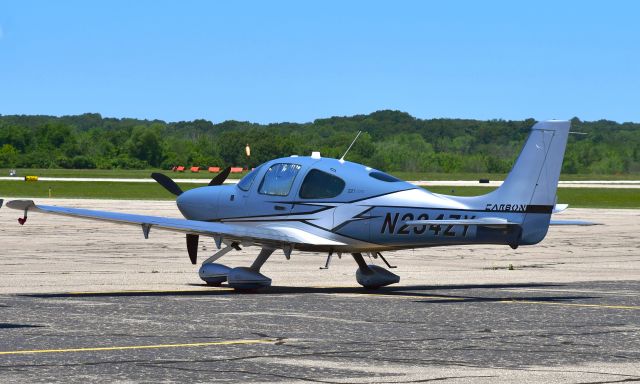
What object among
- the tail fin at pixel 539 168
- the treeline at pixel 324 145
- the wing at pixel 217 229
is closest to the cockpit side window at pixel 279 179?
the wing at pixel 217 229

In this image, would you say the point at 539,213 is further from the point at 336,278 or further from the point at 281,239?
the point at 336,278

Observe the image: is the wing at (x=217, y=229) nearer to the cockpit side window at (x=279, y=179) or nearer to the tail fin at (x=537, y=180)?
the cockpit side window at (x=279, y=179)

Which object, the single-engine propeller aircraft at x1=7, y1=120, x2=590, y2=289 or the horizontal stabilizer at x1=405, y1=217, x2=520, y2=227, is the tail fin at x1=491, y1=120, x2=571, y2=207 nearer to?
the single-engine propeller aircraft at x1=7, y1=120, x2=590, y2=289

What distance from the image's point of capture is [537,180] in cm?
2028

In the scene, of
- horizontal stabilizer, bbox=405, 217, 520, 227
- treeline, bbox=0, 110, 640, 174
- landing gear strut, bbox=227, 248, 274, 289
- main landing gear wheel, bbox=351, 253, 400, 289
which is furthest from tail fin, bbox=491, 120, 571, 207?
treeline, bbox=0, 110, 640, 174

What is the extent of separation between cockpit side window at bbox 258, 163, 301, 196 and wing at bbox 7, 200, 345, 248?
745 millimetres

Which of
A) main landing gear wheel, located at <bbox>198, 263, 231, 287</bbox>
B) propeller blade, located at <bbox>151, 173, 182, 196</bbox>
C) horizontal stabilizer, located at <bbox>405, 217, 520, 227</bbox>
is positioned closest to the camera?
Answer: horizontal stabilizer, located at <bbox>405, 217, 520, 227</bbox>

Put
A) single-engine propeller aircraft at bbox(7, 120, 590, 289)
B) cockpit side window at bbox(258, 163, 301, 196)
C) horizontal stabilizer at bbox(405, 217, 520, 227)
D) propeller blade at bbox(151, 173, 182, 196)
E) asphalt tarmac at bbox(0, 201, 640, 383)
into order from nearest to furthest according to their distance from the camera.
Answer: asphalt tarmac at bbox(0, 201, 640, 383), horizontal stabilizer at bbox(405, 217, 520, 227), single-engine propeller aircraft at bbox(7, 120, 590, 289), cockpit side window at bbox(258, 163, 301, 196), propeller blade at bbox(151, 173, 182, 196)

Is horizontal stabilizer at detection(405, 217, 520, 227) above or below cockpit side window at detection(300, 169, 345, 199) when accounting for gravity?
below

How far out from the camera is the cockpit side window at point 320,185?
21.5 meters

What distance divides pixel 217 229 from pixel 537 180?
5.28 metres

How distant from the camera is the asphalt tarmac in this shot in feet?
40.3

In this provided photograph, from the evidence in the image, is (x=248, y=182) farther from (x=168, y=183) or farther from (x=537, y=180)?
(x=537, y=180)

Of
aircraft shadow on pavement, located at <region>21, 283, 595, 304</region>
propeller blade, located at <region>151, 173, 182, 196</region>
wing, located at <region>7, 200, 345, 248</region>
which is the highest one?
propeller blade, located at <region>151, 173, 182, 196</region>
